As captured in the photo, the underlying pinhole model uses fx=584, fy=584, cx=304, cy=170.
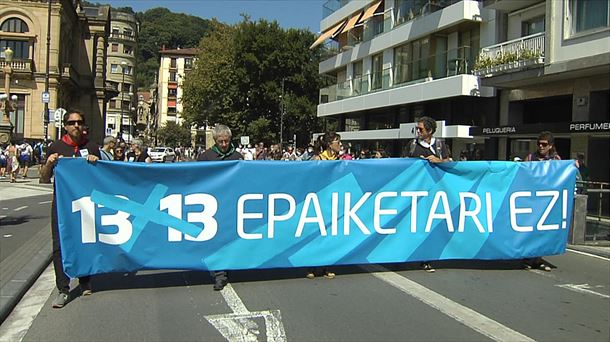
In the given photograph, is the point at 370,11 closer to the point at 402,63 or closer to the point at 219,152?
the point at 402,63

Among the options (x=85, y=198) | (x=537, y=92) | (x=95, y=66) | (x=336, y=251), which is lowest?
(x=336, y=251)

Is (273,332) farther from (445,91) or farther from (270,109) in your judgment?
(270,109)

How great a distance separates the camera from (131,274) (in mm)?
7094

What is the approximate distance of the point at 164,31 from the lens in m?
144

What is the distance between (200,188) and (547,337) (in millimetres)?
3781

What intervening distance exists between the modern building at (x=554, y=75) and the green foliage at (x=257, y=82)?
29392 mm

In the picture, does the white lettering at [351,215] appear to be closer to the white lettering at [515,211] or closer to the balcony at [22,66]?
the white lettering at [515,211]

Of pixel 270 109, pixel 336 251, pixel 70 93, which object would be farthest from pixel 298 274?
pixel 70 93

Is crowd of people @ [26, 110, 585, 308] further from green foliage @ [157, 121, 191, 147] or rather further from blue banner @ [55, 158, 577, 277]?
green foliage @ [157, 121, 191, 147]

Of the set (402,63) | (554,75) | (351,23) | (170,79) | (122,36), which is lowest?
(554,75)

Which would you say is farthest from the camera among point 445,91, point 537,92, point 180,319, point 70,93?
point 70,93

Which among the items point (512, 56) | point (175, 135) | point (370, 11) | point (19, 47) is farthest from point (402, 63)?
point (175, 135)

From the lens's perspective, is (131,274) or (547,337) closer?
(547,337)

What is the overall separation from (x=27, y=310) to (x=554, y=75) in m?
18.7
